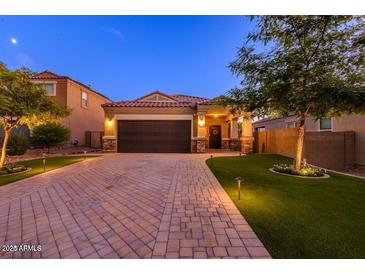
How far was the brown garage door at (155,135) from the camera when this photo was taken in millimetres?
14242

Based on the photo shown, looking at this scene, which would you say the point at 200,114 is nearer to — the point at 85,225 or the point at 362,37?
the point at 362,37

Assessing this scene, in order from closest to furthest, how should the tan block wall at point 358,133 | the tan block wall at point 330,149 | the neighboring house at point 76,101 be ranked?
1. the tan block wall at point 358,133
2. the tan block wall at point 330,149
3. the neighboring house at point 76,101

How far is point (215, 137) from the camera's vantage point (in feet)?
56.9

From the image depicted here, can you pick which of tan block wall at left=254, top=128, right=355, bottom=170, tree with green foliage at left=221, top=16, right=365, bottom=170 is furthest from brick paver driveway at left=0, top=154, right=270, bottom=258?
tan block wall at left=254, top=128, right=355, bottom=170

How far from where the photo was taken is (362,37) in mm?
5133

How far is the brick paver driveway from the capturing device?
2291 millimetres

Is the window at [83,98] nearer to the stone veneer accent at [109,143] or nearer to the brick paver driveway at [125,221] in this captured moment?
the stone veneer accent at [109,143]

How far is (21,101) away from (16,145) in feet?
23.2

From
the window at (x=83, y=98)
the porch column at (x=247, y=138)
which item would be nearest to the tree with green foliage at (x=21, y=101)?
the window at (x=83, y=98)

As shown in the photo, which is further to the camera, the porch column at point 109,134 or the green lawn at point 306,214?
the porch column at point 109,134

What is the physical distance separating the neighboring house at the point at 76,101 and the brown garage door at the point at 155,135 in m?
4.80

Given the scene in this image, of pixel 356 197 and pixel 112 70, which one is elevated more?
pixel 112 70
